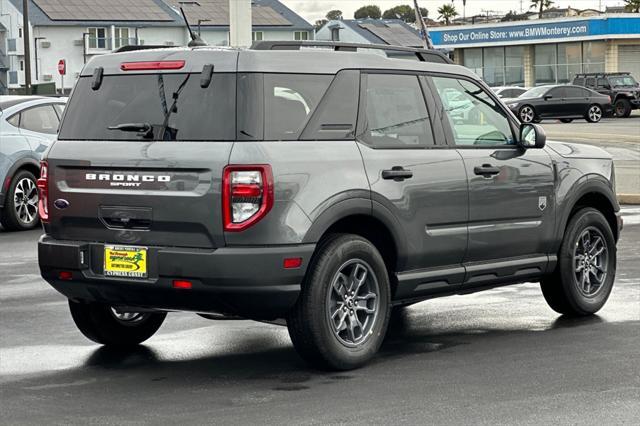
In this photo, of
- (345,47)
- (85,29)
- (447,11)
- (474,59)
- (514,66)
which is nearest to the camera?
(345,47)

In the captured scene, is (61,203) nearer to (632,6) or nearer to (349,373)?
(349,373)

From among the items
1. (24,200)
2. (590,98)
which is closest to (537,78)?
(590,98)

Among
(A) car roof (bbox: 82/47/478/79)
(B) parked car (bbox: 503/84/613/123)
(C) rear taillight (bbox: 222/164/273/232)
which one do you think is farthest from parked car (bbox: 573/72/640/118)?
(C) rear taillight (bbox: 222/164/273/232)

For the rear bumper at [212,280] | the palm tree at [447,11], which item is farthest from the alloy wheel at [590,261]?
the palm tree at [447,11]

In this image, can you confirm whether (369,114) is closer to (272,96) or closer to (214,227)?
(272,96)

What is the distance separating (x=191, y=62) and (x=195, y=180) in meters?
0.73

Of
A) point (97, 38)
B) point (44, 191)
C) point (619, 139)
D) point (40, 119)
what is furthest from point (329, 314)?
point (97, 38)

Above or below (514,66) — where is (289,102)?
below

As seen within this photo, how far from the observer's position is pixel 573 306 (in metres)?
9.34

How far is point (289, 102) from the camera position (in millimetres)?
7395

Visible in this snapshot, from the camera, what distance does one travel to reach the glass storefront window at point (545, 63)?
74.2 metres

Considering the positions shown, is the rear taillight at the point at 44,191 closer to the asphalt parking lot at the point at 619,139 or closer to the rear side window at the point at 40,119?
the rear side window at the point at 40,119

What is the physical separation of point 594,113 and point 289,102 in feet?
140

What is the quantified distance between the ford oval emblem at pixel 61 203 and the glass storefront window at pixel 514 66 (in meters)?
70.6
